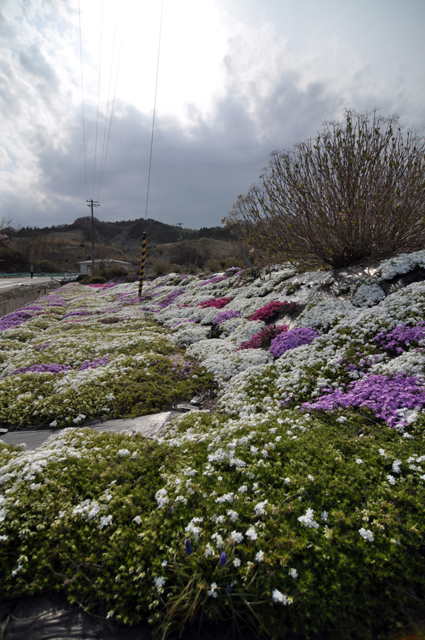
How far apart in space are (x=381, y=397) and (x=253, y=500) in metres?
2.78

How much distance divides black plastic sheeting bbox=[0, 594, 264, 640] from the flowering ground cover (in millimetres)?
85

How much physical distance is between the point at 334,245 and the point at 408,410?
754 centimetres

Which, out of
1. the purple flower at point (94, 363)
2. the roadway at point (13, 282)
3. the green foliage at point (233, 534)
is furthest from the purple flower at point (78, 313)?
the green foliage at point (233, 534)

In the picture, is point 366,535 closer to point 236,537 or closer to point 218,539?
point 236,537

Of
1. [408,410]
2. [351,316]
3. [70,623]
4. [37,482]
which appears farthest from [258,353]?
[70,623]

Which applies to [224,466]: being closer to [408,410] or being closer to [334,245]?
[408,410]

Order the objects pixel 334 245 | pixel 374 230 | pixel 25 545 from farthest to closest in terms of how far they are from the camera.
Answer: pixel 334 245
pixel 374 230
pixel 25 545

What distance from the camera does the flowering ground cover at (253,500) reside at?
2.62 m

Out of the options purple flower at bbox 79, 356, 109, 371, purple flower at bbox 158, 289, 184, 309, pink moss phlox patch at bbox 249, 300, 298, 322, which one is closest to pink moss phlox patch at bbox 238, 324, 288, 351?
pink moss phlox patch at bbox 249, 300, 298, 322

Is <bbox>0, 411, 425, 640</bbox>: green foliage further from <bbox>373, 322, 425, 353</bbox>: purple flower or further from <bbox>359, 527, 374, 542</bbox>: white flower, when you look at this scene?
<bbox>373, 322, 425, 353</bbox>: purple flower

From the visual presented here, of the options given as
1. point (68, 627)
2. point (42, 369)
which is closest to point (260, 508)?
point (68, 627)

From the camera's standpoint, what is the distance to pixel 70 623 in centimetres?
262

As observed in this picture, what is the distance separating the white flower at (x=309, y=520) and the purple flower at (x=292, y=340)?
4.98 meters

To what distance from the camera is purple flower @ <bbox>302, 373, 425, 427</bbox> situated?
4590 mm
